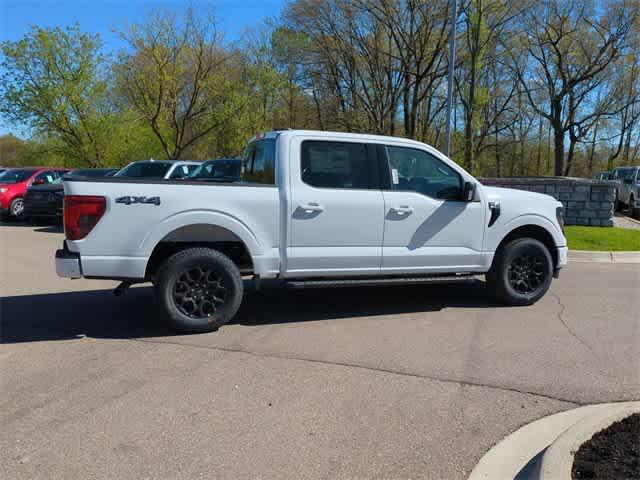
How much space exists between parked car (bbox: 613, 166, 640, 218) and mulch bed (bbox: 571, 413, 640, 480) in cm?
1967

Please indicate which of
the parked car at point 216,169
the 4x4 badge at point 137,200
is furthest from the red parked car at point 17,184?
the 4x4 badge at point 137,200

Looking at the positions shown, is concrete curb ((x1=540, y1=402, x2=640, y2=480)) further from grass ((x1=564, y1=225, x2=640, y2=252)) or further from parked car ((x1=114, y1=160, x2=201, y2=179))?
parked car ((x1=114, y1=160, x2=201, y2=179))

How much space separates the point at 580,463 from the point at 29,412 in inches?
139

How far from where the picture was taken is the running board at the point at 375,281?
5.70 metres

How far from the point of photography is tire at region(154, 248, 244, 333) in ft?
17.5

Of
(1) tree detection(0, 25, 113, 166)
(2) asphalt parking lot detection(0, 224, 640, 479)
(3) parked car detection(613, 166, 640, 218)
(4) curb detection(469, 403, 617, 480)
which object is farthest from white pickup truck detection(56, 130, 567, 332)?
(1) tree detection(0, 25, 113, 166)

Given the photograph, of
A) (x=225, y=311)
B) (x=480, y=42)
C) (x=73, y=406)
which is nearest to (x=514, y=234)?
(x=225, y=311)

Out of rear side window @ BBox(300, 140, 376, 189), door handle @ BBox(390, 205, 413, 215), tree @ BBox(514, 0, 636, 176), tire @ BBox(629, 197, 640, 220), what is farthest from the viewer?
tree @ BBox(514, 0, 636, 176)

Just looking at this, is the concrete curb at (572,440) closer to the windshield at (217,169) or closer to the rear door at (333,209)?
the rear door at (333,209)

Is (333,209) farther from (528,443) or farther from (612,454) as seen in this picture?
(612,454)

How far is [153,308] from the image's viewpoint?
6633 millimetres

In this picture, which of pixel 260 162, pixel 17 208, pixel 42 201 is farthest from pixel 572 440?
pixel 17 208

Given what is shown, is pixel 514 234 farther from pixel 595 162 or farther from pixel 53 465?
pixel 595 162

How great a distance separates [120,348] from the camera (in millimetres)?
5137
